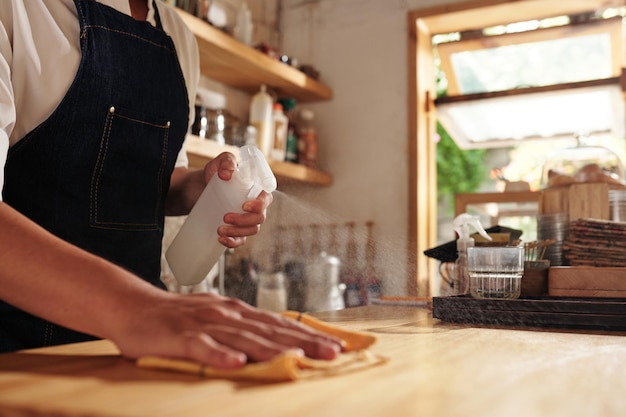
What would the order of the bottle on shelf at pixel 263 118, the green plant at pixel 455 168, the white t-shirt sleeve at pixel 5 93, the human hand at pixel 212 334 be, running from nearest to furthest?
the human hand at pixel 212 334 < the white t-shirt sleeve at pixel 5 93 < the bottle on shelf at pixel 263 118 < the green plant at pixel 455 168

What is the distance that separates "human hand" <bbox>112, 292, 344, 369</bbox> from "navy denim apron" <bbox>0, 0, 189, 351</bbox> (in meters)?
0.54

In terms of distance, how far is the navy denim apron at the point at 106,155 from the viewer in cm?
110

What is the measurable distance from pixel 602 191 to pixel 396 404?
1.54 metres

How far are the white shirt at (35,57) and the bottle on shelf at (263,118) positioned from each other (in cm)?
150

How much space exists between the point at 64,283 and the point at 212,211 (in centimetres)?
61

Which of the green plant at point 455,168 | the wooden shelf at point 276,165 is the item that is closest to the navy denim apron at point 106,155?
the wooden shelf at point 276,165

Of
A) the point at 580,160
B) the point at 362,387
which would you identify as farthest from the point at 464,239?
the point at 580,160

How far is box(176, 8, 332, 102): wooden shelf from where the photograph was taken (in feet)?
7.36

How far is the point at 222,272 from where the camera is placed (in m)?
2.58

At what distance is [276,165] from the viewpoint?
2621mm

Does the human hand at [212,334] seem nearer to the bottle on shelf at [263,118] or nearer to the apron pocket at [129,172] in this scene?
the apron pocket at [129,172]

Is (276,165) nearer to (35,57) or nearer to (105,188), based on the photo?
(105,188)

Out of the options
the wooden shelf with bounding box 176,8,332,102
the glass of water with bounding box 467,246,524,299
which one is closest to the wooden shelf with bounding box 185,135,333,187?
the wooden shelf with bounding box 176,8,332,102

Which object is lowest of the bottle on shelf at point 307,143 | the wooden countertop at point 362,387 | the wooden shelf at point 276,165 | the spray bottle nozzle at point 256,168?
the wooden countertop at point 362,387
